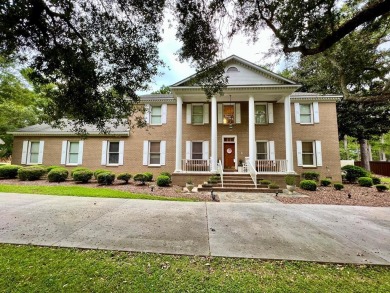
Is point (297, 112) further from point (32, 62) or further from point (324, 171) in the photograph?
point (32, 62)

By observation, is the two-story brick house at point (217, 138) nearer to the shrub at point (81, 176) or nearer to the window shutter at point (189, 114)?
the window shutter at point (189, 114)

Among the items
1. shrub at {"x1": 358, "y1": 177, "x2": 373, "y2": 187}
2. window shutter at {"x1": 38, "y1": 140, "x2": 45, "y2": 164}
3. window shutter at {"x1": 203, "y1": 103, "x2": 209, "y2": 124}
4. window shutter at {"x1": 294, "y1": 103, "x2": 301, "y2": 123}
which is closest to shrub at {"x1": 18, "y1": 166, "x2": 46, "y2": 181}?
window shutter at {"x1": 38, "y1": 140, "x2": 45, "y2": 164}

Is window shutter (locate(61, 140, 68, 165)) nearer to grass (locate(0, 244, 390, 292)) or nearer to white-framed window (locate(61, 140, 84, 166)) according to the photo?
white-framed window (locate(61, 140, 84, 166))

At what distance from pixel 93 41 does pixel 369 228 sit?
861 centimetres

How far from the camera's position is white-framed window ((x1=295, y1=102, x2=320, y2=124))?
1389 centimetres

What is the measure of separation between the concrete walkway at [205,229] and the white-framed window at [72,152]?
26.4 ft

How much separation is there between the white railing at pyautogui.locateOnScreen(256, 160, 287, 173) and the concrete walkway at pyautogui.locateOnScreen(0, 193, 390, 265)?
5.90m

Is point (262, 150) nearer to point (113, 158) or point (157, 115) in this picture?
point (157, 115)

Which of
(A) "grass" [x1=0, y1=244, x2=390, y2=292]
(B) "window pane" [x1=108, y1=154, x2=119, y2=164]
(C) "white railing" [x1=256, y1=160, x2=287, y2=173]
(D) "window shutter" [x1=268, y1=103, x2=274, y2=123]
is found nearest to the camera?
(A) "grass" [x1=0, y1=244, x2=390, y2=292]

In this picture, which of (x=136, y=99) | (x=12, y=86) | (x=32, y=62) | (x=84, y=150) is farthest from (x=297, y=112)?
(x=12, y=86)

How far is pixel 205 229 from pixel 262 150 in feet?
35.1

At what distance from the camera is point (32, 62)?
478 cm

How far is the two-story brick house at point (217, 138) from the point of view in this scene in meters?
13.4

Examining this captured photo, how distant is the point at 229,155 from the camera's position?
13766mm
